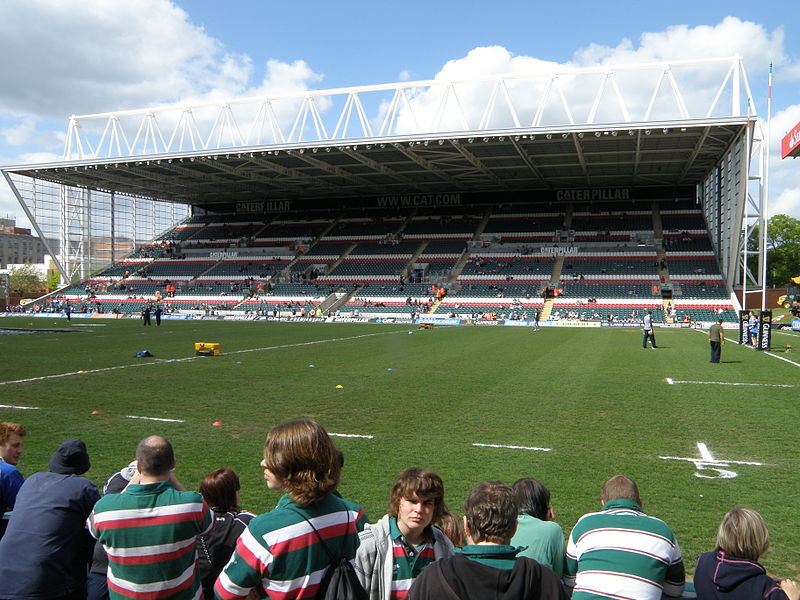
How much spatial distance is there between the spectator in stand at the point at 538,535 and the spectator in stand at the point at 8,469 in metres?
3.34

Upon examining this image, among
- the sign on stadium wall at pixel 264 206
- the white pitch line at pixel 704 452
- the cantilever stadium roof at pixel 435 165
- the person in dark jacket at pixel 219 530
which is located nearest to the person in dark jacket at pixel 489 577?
the person in dark jacket at pixel 219 530

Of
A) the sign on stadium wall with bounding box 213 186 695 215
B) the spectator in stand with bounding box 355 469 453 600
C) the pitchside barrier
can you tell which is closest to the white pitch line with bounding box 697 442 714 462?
the spectator in stand with bounding box 355 469 453 600

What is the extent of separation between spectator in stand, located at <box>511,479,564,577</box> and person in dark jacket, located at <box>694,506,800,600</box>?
733 millimetres

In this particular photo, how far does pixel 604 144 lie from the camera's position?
150 ft

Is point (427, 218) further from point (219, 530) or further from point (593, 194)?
point (219, 530)

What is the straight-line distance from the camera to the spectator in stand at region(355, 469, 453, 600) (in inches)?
115

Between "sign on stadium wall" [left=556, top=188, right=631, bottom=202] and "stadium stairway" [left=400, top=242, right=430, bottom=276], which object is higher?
"sign on stadium wall" [left=556, top=188, right=631, bottom=202]

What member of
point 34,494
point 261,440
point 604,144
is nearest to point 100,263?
point 604,144

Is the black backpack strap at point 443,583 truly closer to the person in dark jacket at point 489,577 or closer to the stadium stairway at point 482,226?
the person in dark jacket at point 489,577

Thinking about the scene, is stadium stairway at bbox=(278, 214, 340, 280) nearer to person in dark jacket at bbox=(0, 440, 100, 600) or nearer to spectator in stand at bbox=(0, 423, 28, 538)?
spectator in stand at bbox=(0, 423, 28, 538)

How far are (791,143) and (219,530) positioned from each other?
42.7m

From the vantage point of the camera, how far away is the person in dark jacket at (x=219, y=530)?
362cm

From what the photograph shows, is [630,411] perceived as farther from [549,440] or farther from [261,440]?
[261,440]

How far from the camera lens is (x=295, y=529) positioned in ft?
8.75
